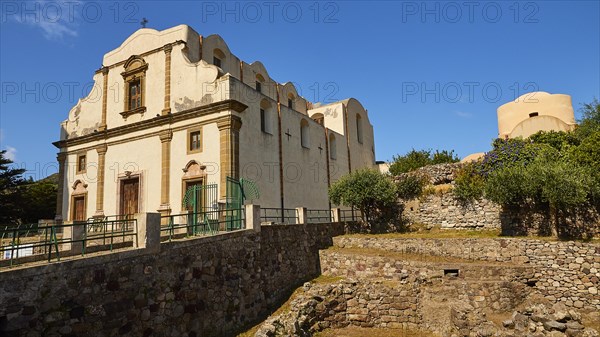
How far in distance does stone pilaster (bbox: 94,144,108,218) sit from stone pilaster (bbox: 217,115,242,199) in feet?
29.6

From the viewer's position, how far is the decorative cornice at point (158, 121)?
19062 mm

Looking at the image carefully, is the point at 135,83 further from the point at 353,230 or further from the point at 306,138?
the point at 353,230

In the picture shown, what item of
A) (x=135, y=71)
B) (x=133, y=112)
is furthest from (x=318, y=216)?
(x=135, y=71)

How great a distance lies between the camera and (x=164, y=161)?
2045cm

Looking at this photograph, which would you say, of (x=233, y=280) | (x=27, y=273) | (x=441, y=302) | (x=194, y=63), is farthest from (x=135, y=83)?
(x=441, y=302)

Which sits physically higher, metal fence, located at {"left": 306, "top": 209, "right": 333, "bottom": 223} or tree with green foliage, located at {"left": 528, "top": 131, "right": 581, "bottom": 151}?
tree with green foliage, located at {"left": 528, "top": 131, "right": 581, "bottom": 151}

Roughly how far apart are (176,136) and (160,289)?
11.4 m

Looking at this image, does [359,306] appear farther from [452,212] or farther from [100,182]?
[100,182]

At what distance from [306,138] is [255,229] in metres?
11.6

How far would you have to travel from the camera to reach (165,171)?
2031cm

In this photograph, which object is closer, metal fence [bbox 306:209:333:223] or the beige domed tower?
metal fence [bbox 306:209:333:223]

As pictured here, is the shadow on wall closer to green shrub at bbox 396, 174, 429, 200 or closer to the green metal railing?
green shrub at bbox 396, 174, 429, 200

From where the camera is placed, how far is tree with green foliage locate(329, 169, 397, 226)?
23.7 m

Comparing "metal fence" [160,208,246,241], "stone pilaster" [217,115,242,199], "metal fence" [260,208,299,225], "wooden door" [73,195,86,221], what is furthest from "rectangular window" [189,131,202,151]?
"wooden door" [73,195,86,221]
